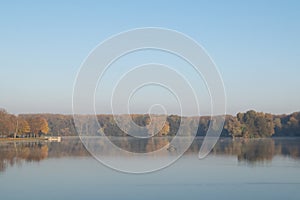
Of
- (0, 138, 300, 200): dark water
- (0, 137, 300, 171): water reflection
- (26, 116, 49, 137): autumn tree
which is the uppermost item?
(26, 116, 49, 137): autumn tree

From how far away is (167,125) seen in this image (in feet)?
186

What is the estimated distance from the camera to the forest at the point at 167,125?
51062 millimetres

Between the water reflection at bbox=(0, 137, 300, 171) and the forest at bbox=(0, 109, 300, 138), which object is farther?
the forest at bbox=(0, 109, 300, 138)

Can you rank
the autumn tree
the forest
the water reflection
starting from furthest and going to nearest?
1. the autumn tree
2. the forest
3. the water reflection

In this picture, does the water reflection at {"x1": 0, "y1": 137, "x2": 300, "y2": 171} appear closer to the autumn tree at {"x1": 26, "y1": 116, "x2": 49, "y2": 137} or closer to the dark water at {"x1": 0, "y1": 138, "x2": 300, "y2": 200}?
the dark water at {"x1": 0, "y1": 138, "x2": 300, "y2": 200}

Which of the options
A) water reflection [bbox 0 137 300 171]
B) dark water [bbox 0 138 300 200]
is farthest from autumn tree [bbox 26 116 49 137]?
dark water [bbox 0 138 300 200]

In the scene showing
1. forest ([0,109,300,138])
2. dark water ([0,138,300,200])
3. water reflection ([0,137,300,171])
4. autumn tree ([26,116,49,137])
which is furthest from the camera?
autumn tree ([26,116,49,137])

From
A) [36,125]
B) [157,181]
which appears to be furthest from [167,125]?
[157,181]

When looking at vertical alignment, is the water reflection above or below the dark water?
above

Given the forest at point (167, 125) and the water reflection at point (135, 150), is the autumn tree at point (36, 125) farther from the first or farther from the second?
the water reflection at point (135, 150)

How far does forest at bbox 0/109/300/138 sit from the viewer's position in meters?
51.1

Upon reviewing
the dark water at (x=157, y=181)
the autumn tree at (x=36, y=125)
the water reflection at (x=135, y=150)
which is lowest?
the dark water at (x=157, y=181)

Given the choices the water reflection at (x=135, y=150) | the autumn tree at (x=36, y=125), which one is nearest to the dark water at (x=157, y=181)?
the water reflection at (x=135, y=150)

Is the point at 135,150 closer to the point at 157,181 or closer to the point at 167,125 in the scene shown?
the point at 157,181
